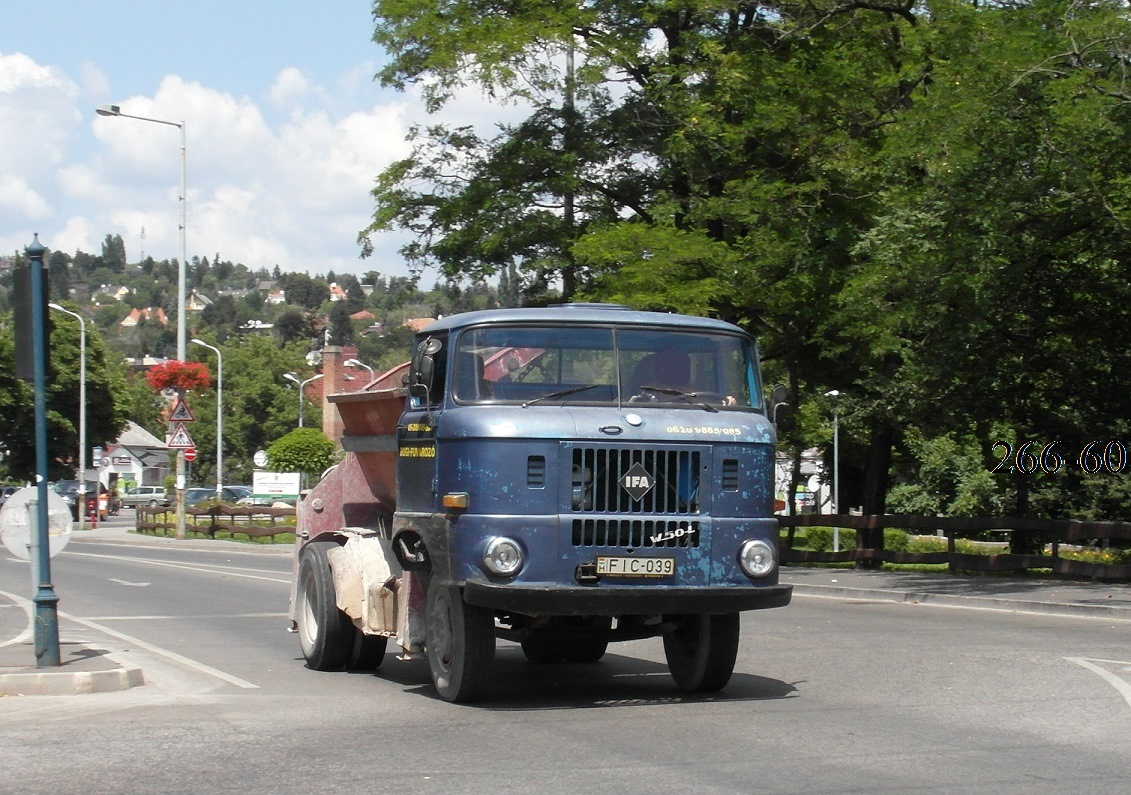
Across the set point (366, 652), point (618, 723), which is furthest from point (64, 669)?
point (618, 723)

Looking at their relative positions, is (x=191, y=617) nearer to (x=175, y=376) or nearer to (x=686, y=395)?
(x=686, y=395)

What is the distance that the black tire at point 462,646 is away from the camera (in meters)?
9.59

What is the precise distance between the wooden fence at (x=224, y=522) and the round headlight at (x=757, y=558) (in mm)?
31577

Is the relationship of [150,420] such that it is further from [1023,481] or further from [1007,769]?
[1007,769]

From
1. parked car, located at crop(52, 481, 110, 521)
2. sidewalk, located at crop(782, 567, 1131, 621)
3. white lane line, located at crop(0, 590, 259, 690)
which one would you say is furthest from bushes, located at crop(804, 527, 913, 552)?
parked car, located at crop(52, 481, 110, 521)

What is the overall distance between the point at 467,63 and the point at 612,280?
20.2ft

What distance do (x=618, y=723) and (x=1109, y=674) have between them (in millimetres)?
4433

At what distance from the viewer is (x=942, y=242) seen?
2000cm

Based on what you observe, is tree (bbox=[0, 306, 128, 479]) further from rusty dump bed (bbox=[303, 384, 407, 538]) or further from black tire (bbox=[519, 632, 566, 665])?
black tire (bbox=[519, 632, 566, 665])

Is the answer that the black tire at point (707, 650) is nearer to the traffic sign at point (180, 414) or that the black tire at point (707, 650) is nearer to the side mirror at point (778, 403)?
the side mirror at point (778, 403)

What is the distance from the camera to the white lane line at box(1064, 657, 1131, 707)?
33.7 ft

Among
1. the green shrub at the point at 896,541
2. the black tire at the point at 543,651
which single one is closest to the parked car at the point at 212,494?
the green shrub at the point at 896,541

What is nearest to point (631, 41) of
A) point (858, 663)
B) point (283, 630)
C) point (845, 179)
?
point (845, 179)

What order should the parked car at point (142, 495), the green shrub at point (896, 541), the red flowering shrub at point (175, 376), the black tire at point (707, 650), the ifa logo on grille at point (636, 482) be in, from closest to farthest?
the ifa logo on grille at point (636, 482) → the black tire at point (707, 650) → the red flowering shrub at point (175, 376) → the green shrub at point (896, 541) → the parked car at point (142, 495)
